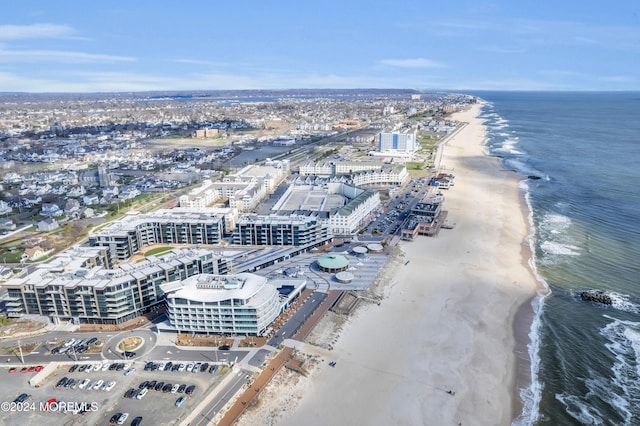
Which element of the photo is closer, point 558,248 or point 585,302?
point 585,302

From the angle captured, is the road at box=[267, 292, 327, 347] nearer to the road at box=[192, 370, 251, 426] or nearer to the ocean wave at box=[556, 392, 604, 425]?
the road at box=[192, 370, 251, 426]

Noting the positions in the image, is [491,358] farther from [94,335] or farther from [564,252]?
[94,335]

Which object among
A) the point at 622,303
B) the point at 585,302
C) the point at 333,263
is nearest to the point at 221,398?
the point at 333,263

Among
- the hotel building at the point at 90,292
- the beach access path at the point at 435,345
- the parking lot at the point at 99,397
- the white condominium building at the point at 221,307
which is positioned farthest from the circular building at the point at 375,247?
the parking lot at the point at 99,397

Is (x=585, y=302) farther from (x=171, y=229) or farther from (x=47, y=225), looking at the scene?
(x=47, y=225)

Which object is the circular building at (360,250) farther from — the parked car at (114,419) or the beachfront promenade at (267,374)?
the parked car at (114,419)

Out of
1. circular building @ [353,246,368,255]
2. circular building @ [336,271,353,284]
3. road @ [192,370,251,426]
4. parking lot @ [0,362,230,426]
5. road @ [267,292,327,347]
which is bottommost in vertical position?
parking lot @ [0,362,230,426]

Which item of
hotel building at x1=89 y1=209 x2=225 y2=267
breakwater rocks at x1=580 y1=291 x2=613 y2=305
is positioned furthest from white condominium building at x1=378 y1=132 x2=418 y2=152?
breakwater rocks at x1=580 y1=291 x2=613 y2=305
